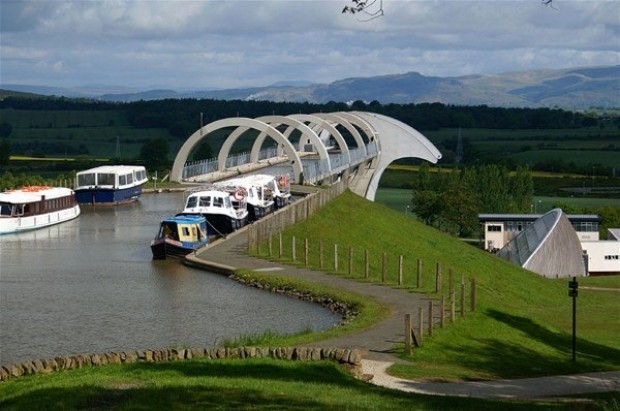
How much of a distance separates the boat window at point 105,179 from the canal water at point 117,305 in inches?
577

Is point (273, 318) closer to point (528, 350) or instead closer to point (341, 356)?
point (528, 350)

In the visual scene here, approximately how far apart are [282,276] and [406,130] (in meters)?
64.0

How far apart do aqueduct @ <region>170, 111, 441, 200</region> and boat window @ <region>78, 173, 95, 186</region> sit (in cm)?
956

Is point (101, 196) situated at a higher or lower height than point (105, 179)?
lower

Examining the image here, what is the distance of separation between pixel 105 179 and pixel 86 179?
85cm

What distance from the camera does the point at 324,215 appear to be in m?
51.4

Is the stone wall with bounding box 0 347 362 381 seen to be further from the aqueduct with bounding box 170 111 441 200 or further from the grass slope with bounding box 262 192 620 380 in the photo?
the aqueduct with bounding box 170 111 441 200

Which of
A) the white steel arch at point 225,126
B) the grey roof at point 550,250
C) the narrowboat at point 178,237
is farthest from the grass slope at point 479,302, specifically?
the white steel arch at point 225,126

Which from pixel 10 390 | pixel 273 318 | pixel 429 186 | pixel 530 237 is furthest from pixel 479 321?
pixel 429 186

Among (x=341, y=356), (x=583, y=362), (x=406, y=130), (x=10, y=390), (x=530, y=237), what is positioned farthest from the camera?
(x=406, y=130)

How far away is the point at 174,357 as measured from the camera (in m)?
21.2

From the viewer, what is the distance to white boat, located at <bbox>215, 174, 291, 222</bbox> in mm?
50312

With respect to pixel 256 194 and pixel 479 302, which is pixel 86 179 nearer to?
pixel 256 194

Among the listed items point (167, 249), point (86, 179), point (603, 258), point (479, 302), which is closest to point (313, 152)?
point (603, 258)
